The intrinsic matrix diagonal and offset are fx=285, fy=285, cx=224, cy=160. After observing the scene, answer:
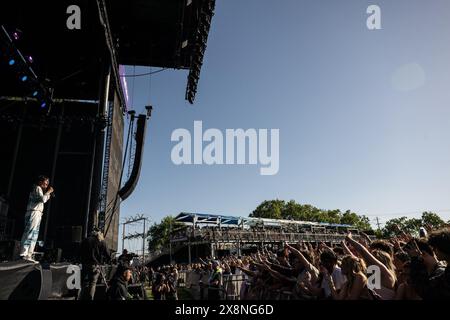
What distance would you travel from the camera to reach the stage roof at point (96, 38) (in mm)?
10086

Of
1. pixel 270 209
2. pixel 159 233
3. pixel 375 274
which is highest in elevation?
pixel 270 209

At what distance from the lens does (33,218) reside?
5598mm

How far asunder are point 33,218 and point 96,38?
8.28m

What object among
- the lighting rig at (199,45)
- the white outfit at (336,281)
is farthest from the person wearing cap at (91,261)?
the lighting rig at (199,45)

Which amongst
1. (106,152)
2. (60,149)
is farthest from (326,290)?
(60,149)

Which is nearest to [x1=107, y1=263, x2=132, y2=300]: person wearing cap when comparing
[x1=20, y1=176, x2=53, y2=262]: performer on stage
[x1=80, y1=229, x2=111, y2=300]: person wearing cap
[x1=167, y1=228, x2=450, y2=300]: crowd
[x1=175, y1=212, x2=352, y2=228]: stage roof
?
[x1=80, y1=229, x2=111, y2=300]: person wearing cap

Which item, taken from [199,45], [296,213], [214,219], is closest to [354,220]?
[296,213]

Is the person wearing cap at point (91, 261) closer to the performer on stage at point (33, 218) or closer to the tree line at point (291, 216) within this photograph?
the performer on stage at point (33, 218)

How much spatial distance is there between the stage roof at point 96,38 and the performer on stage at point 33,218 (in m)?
6.13

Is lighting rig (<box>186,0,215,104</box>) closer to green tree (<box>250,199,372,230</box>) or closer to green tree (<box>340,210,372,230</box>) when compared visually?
green tree (<box>250,199,372,230</box>)

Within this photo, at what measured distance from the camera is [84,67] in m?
12.8

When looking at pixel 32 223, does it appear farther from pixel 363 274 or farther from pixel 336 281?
pixel 363 274
